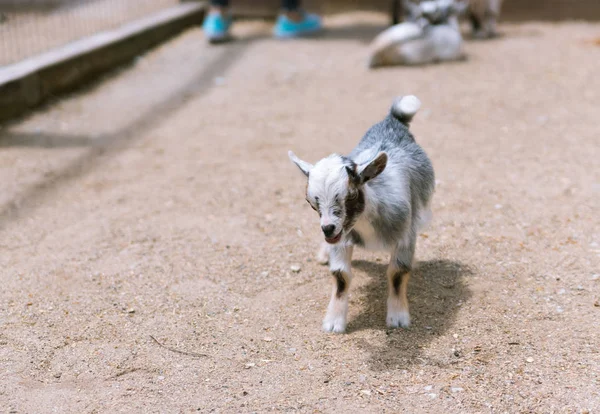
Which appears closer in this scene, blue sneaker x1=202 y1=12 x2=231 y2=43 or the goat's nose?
the goat's nose

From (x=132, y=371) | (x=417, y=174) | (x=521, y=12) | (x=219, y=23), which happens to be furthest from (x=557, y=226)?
(x=521, y=12)

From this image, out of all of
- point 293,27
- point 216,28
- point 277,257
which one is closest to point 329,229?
point 277,257

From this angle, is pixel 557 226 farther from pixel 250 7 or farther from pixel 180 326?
pixel 250 7

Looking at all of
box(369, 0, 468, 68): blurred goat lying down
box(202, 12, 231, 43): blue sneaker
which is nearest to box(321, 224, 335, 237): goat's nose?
box(369, 0, 468, 68): blurred goat lying down

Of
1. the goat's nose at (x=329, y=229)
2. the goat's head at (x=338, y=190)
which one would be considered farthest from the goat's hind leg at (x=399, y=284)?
the goat's nose at (x=329, y=229)

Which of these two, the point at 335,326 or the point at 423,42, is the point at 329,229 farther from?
the point at 423,42

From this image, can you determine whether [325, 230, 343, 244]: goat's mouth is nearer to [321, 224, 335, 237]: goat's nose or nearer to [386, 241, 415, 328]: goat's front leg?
[321, 224, 335, 237]: goat's nose

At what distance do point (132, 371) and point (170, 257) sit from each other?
1.01 meters

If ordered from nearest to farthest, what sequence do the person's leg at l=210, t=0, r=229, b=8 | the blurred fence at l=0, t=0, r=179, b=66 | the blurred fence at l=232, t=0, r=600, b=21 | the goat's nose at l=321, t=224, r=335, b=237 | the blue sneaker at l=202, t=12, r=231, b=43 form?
the goat's nose at l=321, t=224, r=335, b=237, the blurred fence at l=0, t=0, r=179, b=66, the blue sneaker at l=202, t=12, r=231, b=43, the person's leg at l=210, t=0, r=229, b=8, the blurred fence at l=232, t=0, r=600, b=21

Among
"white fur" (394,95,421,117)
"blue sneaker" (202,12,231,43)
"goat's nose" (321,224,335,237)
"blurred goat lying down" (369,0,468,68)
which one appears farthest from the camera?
"blue sneaker" (202,12,231,43)

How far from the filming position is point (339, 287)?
322 cm

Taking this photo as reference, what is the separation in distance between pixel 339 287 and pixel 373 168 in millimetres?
605

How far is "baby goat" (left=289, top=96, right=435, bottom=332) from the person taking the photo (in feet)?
9.25

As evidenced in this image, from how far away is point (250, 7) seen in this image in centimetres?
983
